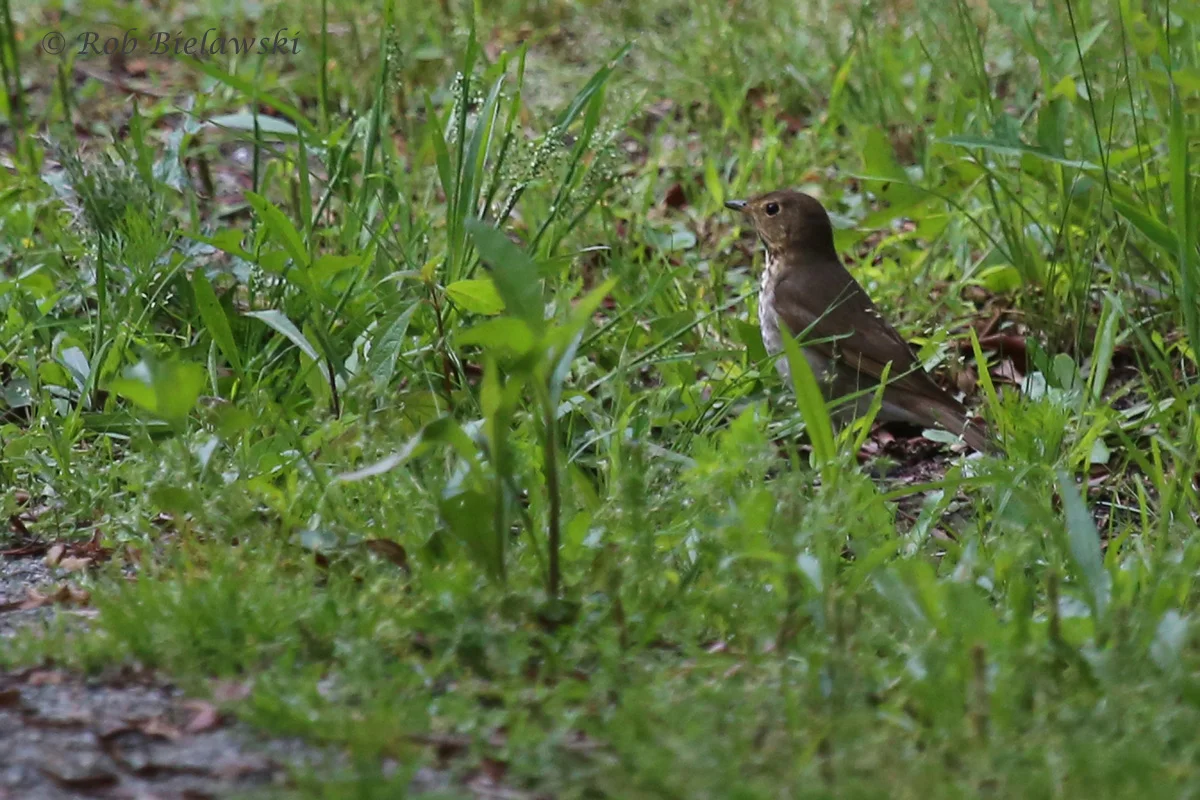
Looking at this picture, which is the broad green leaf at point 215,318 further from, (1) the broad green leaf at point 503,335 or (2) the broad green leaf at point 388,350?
(1) the broad green leaf at point 503,335

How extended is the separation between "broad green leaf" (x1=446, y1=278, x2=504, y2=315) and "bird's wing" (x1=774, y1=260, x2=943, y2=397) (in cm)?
150

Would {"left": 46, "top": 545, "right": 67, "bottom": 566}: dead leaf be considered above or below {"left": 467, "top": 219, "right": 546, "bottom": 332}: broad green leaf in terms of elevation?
below

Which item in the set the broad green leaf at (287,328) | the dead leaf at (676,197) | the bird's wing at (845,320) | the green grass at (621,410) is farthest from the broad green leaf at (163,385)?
the dead leaf at (676,197)

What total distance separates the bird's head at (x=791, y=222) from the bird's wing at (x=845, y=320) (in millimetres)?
128

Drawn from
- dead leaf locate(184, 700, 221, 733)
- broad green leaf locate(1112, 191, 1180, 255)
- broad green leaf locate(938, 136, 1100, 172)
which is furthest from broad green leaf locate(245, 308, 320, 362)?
broad green leaf locate(1112, 191, 1180, 255)

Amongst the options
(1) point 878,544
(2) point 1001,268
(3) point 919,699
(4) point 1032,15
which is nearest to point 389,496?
(1) point 878,544

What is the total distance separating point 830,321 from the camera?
5.77 meters

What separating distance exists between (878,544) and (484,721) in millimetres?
1411

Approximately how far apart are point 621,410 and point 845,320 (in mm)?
1420

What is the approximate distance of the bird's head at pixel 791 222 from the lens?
6043 mm

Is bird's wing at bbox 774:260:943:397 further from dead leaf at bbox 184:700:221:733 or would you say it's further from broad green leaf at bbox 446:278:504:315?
dead leaf at bbox 184:700:221:733

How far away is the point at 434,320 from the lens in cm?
482

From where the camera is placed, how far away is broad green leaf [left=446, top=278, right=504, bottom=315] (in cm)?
432

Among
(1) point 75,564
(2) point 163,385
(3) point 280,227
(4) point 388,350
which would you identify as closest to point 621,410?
(4) point 388,350
